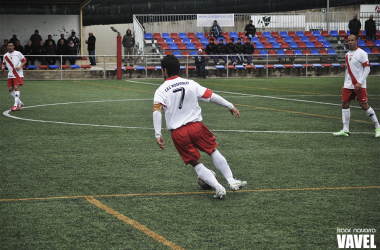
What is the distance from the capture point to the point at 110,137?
31.4 ft

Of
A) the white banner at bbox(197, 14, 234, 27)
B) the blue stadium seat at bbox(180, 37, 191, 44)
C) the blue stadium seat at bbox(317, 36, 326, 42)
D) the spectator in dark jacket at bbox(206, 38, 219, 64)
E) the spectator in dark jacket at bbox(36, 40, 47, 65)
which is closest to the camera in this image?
the spectator in dark jacket at bbox(36, 40, 47, 65)

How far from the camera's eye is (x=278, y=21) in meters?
35.9

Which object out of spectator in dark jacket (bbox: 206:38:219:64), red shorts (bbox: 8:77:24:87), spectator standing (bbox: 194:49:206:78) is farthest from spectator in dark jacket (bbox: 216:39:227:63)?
red shorts (bbox: 8:77:24:87)

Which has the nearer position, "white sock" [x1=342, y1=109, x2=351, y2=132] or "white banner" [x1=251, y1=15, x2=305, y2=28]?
"white sock" [x1=342, y1=109, x2=351, y2=132]

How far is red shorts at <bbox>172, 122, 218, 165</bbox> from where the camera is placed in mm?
5414

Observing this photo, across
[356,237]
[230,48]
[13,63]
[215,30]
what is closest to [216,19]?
[215,30]

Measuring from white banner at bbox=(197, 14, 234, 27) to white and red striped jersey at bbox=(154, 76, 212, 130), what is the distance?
28.2 meters

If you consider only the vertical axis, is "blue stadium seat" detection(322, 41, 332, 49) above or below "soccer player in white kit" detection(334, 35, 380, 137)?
above

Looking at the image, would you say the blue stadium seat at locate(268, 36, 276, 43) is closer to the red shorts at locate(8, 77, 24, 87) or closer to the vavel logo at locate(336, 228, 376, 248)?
the red shorts at locate(8, 77, 24, 87)

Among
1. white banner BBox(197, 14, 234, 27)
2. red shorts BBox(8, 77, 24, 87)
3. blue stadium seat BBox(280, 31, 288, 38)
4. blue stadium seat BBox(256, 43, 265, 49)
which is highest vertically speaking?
white banner BBox(197, 14, 234, 27)

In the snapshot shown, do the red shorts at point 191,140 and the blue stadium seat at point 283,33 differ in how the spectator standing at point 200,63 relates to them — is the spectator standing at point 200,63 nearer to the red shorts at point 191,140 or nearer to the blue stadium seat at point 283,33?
the blue stadium seat at point 283,33

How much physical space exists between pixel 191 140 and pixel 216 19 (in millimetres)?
28804

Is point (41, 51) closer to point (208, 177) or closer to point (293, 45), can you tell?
point (293, 45)

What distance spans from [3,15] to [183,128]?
2842 centimetres
